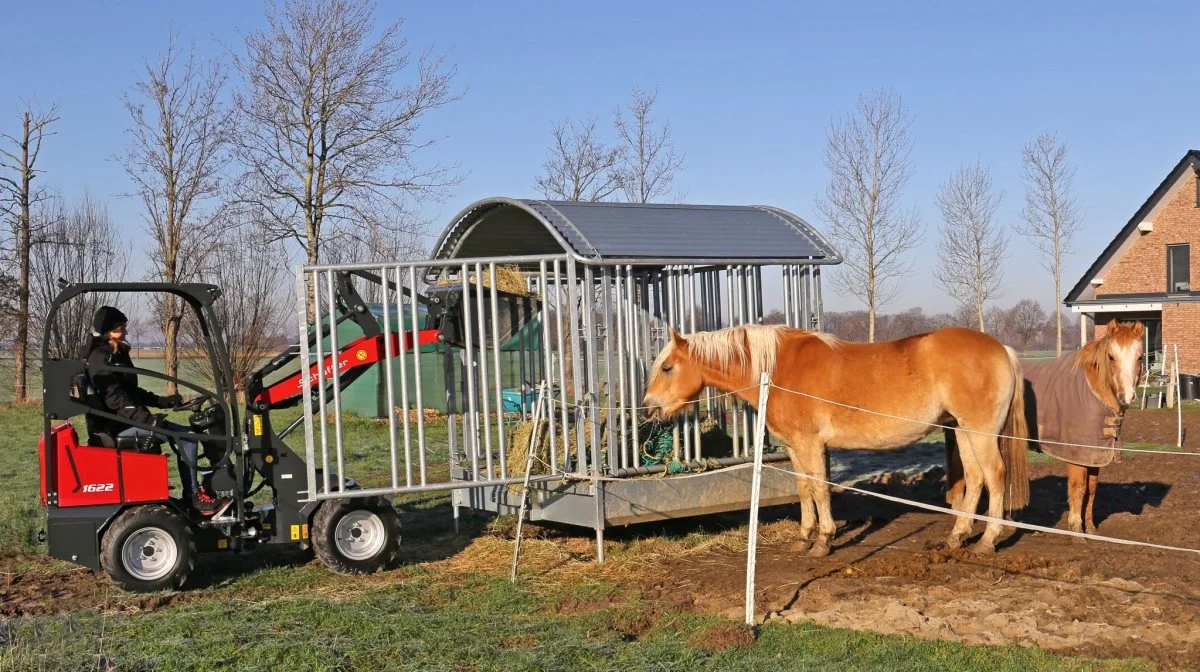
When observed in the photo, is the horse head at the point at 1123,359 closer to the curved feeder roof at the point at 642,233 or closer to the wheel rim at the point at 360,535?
the curved feeder roof at the point at 642,233

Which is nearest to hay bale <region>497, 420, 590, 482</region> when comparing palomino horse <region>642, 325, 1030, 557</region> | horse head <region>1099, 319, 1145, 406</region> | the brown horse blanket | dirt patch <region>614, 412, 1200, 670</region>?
palomino horse <region>642, 325, 1030, 557</region>

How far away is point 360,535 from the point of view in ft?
24.5

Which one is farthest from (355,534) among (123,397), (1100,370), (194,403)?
(1100,370)

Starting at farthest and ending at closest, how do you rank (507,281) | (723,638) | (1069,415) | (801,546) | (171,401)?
(507,281)
(1069,415)
(801,546)
(171,401)
(723,638)

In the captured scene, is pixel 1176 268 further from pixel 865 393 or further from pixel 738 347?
pixel 738 347

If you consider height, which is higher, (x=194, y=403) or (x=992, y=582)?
(x=194, y=403)

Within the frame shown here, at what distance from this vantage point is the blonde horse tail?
7.65 m

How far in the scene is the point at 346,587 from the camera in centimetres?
696

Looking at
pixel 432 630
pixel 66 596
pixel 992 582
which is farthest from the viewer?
pixel 66 596

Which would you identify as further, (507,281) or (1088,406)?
(507,281)

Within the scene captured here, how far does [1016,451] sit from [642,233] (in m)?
3.24

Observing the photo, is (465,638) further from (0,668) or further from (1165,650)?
(1165,650)

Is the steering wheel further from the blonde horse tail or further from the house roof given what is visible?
the house roof

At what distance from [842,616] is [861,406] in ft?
7.17
